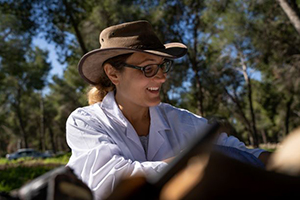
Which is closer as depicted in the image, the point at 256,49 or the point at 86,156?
the point at 86,156

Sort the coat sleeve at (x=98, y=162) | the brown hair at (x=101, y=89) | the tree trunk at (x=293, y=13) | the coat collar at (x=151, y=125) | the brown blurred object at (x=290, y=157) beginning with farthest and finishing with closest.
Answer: the tree trunk at (x=293, y=13) → the brown hair at (x=101, y=89) → the coat collar at (x=151, y=125) → the coat sleeve at (x=98, y=162) → the brown blurred object at (x=290, y=157)

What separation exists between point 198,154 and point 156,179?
6 cm

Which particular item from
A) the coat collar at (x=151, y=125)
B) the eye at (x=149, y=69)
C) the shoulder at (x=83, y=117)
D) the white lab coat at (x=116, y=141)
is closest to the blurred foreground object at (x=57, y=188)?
the white lab coat at (x=116, y=141)

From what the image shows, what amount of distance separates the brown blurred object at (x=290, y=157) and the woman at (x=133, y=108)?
4.66 feet

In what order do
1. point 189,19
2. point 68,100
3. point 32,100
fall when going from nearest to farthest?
1. point 189,19
2. point 68,100
3. point 32,100

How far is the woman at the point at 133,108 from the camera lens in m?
1.97

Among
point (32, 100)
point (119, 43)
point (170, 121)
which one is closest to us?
A: point (119, 43)

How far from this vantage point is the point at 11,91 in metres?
32.0

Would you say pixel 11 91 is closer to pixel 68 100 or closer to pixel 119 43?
pixel 68 100

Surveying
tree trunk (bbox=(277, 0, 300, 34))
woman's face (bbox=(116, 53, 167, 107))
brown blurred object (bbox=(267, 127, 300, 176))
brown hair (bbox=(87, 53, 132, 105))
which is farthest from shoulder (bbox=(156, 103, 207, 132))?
tree trunk (bbox=(277, 0, 300, 34))

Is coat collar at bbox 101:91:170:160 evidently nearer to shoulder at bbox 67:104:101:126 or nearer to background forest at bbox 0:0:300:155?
shoulder at bbox 67:104:101:126

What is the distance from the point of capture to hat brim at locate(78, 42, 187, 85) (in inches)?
83.8

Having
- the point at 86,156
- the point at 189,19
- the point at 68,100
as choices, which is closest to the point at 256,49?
the point at 189,19

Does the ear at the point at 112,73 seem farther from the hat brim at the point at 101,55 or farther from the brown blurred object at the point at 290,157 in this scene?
the brown blurred object at the point at 290,157
